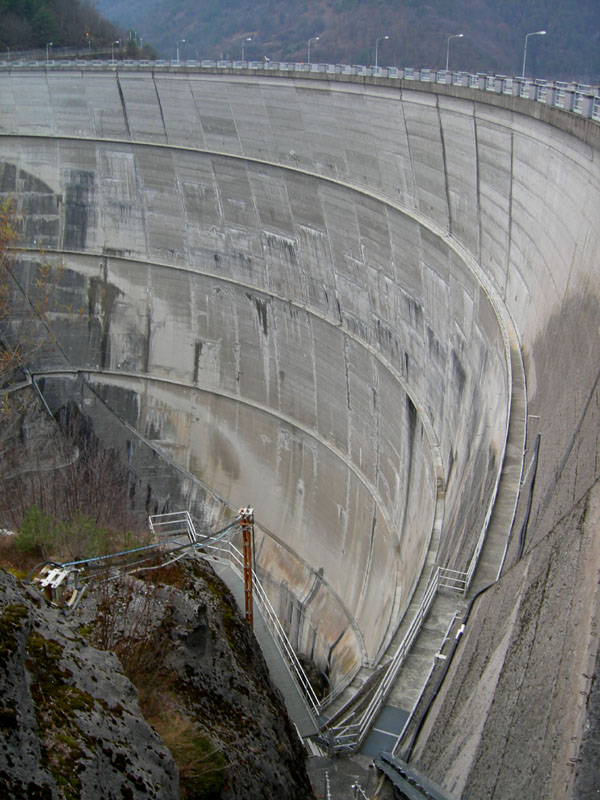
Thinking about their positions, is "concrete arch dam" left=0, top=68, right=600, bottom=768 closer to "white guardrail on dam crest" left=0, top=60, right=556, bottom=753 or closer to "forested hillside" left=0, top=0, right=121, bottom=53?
"white guardrail on dam crest" left=0, top=60, right=556, bottom=753

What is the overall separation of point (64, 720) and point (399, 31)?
41.3 m

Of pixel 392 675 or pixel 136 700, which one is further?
pixel 392 675

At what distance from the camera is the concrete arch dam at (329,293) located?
983 cm

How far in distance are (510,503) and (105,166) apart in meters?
19.6

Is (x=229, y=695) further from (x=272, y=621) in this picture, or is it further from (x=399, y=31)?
(x=399, y=31)

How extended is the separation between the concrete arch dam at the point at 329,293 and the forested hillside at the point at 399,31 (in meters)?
12.2

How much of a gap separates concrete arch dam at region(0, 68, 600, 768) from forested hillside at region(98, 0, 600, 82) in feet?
39.9

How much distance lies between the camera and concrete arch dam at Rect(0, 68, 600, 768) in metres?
9.83

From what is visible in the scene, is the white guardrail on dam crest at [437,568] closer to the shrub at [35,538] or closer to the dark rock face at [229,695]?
the dark rock face at [229,695]

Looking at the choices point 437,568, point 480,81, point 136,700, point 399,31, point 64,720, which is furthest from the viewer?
point 399,31

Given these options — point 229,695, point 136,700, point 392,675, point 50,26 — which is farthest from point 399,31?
point 136,700

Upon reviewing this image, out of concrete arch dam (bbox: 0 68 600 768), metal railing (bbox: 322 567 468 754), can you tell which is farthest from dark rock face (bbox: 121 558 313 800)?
concrete arch dam (bbox: 0 68 600 768)

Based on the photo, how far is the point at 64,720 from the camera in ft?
15.2

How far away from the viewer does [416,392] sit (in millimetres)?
15562
